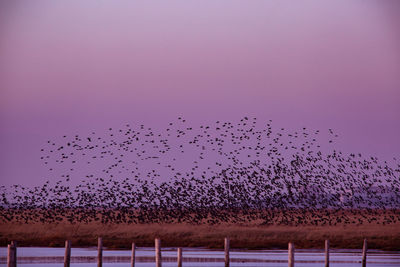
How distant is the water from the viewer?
4456 centimetres

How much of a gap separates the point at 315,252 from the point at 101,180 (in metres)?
38.4

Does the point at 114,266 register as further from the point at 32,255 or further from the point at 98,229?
the point at 98,229

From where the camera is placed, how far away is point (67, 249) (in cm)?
3578

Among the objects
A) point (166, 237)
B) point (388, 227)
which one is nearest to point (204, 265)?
point (166, 237)

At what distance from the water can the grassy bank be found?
546cm

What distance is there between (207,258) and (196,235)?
65.5ft

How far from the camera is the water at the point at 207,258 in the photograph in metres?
44.6

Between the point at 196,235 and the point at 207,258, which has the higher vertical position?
the point at 196,235

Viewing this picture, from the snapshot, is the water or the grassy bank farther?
the grassy bank

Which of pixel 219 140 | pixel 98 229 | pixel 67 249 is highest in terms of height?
pixel 219 140

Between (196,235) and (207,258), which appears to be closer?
(207,258)

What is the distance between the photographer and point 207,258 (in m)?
48.8

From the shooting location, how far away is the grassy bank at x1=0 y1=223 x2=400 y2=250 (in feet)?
209

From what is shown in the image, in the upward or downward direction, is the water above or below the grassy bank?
below
